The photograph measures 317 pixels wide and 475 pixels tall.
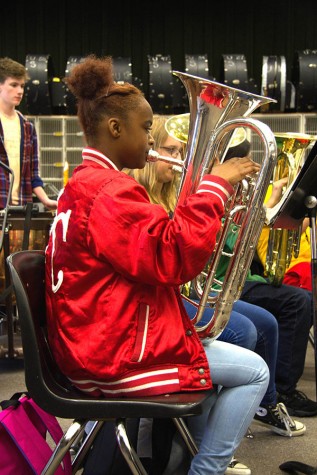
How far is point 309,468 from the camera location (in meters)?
2.23

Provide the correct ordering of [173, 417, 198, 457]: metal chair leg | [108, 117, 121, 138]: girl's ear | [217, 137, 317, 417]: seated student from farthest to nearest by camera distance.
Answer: [217, 137, 317, 417]: seated student < [173, 417, 198, 457]: metal chair leg < [108, 117, 121, 138]: girl's ear

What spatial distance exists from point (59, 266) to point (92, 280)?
10cm

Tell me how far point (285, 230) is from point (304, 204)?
784 mm

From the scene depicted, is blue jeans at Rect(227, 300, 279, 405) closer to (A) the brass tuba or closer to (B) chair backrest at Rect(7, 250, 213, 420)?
(A) the brass tuba

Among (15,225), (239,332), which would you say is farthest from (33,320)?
(15,225)

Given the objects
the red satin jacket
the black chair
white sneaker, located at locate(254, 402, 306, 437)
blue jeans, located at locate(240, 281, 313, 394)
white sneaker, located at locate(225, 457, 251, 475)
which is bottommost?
white sneaker, located at locate(254, 402, 306, 437)

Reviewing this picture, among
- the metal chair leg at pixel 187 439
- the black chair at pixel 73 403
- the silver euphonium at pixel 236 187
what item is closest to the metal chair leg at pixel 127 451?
the black chair at pixel 73 403

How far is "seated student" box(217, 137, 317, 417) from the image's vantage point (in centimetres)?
298

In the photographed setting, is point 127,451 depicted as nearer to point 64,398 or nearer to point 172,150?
point 64,398

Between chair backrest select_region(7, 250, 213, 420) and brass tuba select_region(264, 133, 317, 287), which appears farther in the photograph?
brass tuba select_region(264, 133, 317, 287)

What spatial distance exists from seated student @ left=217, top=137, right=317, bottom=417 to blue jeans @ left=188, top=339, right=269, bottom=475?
4.04ft

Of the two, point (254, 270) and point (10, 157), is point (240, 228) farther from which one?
point (10, 157)

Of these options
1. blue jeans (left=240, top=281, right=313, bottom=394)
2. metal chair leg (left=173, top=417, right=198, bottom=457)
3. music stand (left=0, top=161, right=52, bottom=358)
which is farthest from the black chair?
music stand (left=0, top=161, right=52, bottom=358)

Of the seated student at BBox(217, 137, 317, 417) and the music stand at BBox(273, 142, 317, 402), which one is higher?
the music stand at BBox(273, 142, 317, 402)
